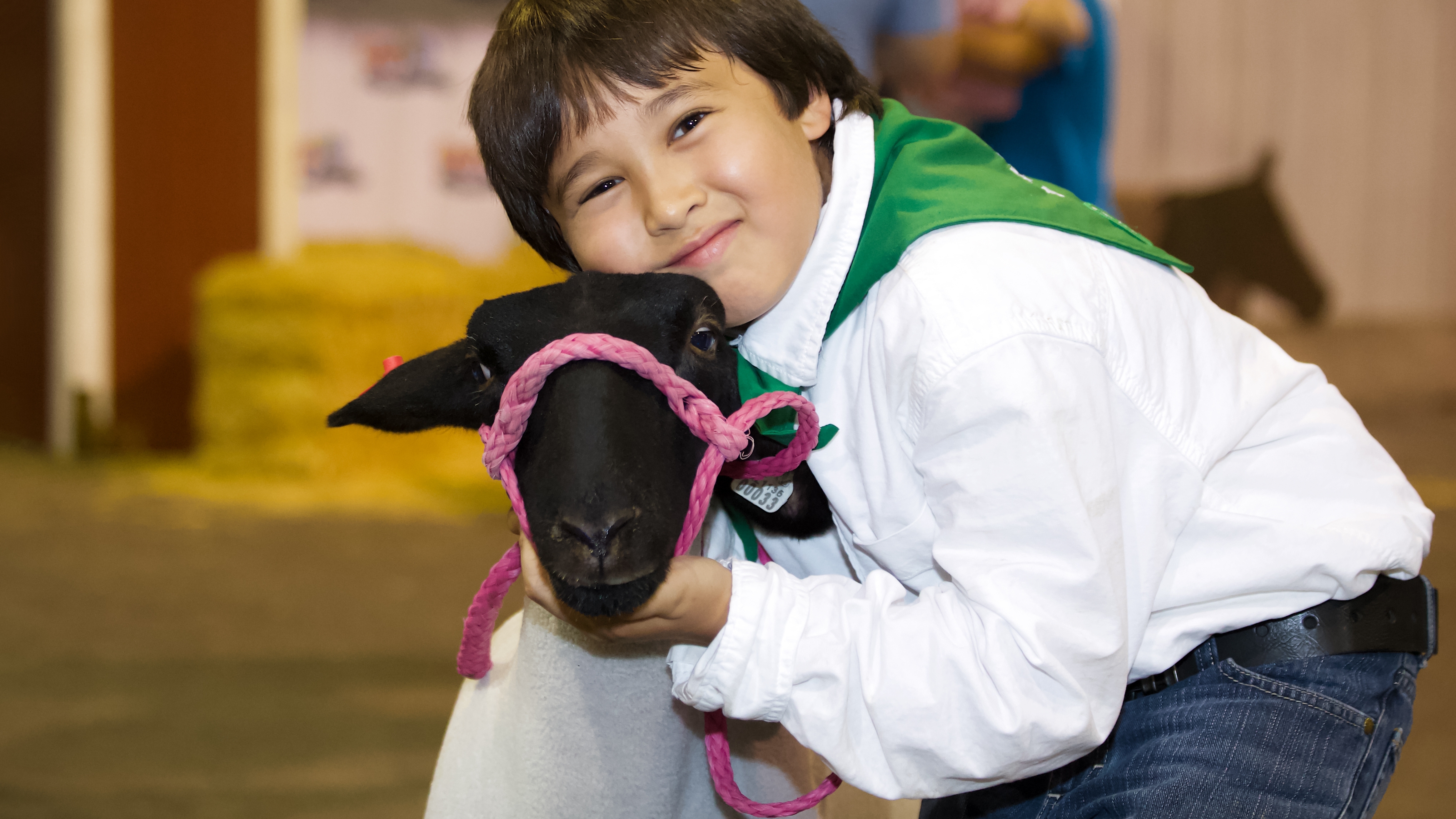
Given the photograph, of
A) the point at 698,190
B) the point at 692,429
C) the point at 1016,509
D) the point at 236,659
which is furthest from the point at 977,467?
the point at 236,659

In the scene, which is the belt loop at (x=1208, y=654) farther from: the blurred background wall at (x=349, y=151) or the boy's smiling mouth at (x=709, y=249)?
the blurred background wall at (x=349, y=151)

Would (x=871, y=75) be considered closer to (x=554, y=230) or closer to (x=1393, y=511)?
(x=554, y=230)

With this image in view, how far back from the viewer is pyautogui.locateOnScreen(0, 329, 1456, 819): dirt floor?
189 centimetres

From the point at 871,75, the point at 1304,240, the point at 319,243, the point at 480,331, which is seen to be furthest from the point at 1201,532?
the point at 1304,240

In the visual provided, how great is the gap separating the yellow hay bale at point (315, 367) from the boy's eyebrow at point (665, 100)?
3766mm

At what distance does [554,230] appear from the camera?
1068 millimetres

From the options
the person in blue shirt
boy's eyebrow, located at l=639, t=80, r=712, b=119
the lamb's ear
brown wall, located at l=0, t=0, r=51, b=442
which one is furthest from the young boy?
brown wall, located at l=0, t=0, r=51, b=442

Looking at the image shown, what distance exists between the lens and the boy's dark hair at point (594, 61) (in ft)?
2.93

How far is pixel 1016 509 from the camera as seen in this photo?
2.52 feet

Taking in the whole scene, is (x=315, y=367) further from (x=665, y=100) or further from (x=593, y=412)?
(x=593, y=412)

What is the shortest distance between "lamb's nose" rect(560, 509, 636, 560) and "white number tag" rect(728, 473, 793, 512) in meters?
0.26

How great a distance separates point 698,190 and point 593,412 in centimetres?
25

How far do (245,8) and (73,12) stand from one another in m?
0.74

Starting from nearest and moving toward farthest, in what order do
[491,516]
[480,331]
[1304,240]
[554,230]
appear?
[480,331]
[554,230]
[491,516]
[1304,240]
